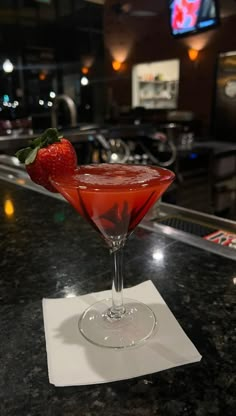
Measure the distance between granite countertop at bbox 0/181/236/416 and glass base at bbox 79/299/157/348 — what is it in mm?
60

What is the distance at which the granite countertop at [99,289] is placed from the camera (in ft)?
1.65

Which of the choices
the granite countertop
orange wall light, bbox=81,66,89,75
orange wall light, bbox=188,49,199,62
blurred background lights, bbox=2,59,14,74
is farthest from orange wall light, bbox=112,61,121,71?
the granite countertop

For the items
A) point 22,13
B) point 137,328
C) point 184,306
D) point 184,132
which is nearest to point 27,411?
point 137,328

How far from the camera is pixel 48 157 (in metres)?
0.64

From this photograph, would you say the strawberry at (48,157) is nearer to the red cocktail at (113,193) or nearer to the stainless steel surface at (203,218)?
the red cocktail at (113,193)

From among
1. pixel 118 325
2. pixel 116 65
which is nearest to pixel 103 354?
pixel 118 325

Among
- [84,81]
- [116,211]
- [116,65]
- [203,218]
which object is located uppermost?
[116,65]

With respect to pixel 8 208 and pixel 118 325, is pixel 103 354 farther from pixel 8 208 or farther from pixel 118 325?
pixel 8 208

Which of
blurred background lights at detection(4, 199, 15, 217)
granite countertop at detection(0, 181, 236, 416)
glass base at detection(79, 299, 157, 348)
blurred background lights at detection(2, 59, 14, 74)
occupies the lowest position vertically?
glass base at detection(79, 299, 157, 348)

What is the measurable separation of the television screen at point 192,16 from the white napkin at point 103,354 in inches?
153

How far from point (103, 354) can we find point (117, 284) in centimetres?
13

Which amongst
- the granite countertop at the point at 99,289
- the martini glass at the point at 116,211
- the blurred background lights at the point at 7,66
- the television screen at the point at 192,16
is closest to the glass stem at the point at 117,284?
the martini glass at the point at 116,211

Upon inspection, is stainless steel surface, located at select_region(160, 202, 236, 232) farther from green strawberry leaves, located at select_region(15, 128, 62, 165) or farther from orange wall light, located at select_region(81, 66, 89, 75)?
orange wall light, located at select_region(81, 66, 89, 75)

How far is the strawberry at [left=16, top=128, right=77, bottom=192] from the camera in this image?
640 millimetres
